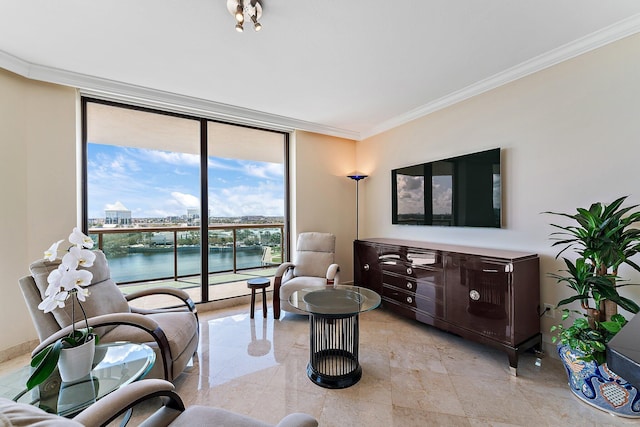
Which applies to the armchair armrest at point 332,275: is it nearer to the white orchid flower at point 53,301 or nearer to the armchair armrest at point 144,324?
the armchair armrest at point 144,324

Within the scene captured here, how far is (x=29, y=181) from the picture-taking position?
2516 mm

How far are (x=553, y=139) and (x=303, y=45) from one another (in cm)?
241

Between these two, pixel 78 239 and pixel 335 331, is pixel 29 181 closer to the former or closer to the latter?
pixel 78 239

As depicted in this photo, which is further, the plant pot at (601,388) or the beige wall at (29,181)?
the beige wall at (29,181)

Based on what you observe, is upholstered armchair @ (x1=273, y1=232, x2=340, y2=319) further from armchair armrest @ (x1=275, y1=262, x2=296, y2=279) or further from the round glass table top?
the round glass table top

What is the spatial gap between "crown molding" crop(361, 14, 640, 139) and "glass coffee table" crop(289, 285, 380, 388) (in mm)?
2512

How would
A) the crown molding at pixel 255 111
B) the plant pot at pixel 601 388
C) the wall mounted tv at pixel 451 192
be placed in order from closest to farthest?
the plant pot at pixel 601 388 < the crown molding at pixel 255 111 < the wall mounted tv at pixel 451 192

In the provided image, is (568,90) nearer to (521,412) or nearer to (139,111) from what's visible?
(521,412)

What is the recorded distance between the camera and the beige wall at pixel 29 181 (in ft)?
7.80

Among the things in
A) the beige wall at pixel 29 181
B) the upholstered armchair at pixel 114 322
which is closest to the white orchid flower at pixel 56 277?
the upholstered armchair at pixel 114 322

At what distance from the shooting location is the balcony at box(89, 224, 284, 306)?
338 cm

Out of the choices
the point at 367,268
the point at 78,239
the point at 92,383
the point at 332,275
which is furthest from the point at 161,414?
the point at 367,268

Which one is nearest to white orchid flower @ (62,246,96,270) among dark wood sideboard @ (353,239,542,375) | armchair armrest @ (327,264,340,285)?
armchair armrest @ (327,264,340,285)

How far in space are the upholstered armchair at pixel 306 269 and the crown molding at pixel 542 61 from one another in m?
2.28
